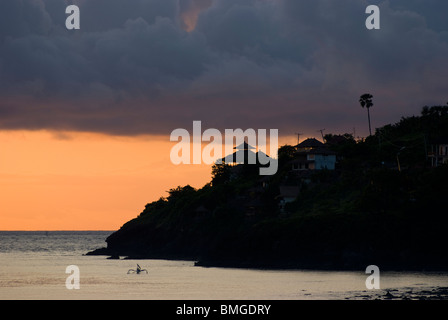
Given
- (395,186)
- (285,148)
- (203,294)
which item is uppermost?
(285,148)

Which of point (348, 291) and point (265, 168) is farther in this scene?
point (265, 168)

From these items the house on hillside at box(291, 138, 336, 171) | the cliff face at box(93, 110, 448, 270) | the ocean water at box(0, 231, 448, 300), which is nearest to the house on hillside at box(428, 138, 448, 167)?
the cliff face at box(93, 110, 448, 270)

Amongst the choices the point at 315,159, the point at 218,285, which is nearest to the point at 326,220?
the point at 218,285

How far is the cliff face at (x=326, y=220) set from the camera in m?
128

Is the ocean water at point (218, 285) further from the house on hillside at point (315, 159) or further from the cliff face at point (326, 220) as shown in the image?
the house on hillside at point (315, 159)

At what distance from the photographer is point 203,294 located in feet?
296

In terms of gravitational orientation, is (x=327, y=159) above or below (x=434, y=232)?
above

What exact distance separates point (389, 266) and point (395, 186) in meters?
18.3

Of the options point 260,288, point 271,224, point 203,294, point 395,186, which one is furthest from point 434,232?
point 203,294

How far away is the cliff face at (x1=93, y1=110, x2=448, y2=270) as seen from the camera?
128000 millimetres

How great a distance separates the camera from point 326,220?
5320 inches

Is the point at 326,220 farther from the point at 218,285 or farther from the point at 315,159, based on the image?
the point at 315,159
